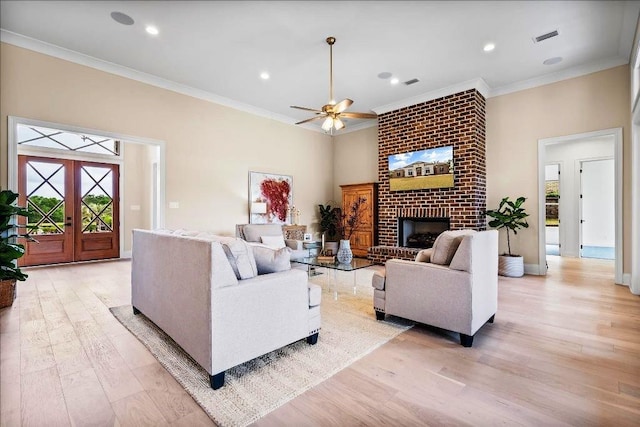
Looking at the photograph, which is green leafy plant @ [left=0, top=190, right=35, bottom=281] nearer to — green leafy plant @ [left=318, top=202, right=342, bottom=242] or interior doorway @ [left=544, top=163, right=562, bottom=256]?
green leafy plant @ [left=318, top=202, right=342, bottom=242]

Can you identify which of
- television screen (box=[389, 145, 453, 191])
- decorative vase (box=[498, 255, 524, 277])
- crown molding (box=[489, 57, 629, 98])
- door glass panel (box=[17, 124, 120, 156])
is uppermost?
crown molding (box=[489, 57, 629, 98])

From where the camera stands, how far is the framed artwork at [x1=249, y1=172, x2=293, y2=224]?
20.2 ft

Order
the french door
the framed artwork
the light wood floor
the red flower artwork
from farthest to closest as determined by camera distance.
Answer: the red flower artwork < the framed artwork < the french door < the light wood floor

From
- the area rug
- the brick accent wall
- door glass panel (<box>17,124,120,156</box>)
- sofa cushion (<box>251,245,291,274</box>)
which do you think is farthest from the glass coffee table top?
door glass panel (<box>17,124,120,156</box>)

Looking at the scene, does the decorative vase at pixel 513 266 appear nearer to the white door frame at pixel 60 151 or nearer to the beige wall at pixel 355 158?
the beige wall at pixel 355 158

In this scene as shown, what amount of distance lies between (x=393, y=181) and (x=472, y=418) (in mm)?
4902

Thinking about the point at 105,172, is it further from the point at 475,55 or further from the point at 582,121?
the point at 582,121

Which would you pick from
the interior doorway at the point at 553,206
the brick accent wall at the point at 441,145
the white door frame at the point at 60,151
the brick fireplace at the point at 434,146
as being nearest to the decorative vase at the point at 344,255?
the brick fireplace at the point at 434,146

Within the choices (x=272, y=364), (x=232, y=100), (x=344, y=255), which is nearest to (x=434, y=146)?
(x=344, y=255)

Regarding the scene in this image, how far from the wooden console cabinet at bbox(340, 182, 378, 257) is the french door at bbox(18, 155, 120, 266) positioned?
225 inches

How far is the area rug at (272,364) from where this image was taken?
5.50 ft

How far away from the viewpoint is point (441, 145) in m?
5.43

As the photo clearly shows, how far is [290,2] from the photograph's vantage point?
3021 millimetres

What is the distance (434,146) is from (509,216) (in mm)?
1788
